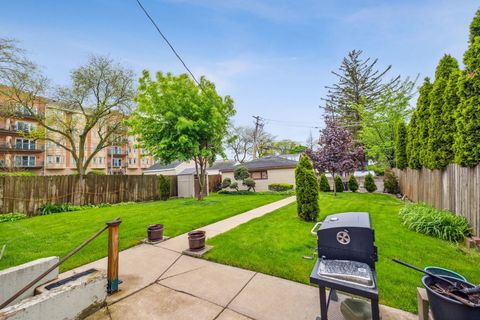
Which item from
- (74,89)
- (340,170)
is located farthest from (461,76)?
(74,89)

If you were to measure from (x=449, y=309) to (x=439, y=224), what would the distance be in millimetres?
4756

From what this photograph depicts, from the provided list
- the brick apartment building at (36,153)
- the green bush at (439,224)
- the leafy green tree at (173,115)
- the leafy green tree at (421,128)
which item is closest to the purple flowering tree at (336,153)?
the leafy green tree at (421,128)

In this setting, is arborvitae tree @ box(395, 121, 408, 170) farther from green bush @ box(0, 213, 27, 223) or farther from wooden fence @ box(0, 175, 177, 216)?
green bush @ box(0, 213, 27, 223)

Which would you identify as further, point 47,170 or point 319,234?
point 47,170

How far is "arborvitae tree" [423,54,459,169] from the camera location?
6.29 m

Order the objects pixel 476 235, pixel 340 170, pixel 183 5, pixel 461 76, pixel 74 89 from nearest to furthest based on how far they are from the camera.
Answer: pixel 476 235, pixel 461 76, pixel 183 5, pixel 340 170, pixel 74 89

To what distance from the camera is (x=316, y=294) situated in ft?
9.17

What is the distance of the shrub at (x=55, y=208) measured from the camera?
10086mm

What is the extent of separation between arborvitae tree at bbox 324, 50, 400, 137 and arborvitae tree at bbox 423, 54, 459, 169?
18.9 m

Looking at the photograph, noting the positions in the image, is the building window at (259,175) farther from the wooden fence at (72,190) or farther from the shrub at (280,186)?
the wooden fence at (72,190)

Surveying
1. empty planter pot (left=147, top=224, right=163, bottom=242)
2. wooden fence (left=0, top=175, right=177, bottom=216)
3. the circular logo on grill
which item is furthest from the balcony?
the circular logo on grill

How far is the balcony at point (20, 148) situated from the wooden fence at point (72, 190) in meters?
25.1

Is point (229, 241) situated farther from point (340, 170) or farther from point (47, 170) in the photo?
point (47, 170)

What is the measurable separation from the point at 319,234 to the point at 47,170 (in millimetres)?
40404
